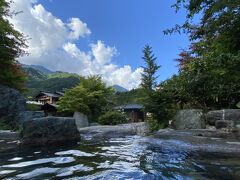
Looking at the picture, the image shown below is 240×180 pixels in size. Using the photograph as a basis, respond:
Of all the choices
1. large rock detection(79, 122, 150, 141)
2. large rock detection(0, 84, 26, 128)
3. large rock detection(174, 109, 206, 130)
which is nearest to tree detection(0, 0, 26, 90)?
large rock detection(0, 84, 26, 128)

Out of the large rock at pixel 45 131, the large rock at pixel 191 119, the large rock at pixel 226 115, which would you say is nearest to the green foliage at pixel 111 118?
the large rock at pixel 191 119

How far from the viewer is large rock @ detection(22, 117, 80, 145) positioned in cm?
794

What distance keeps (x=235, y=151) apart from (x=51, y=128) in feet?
17.1

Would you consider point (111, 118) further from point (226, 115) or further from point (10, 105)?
point (226, 115)

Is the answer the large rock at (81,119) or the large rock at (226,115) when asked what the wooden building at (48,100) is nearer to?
the large rock at (81,119)

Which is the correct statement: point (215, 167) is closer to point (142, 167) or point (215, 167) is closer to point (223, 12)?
point (142, 167)

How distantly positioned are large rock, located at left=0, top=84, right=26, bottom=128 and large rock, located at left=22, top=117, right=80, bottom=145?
9.05 m

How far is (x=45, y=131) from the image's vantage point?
26.6ft

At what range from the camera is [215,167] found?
4.75m

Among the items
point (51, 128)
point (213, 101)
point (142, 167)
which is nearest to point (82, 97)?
point (213, 101)

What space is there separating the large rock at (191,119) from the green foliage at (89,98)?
36.1 feet

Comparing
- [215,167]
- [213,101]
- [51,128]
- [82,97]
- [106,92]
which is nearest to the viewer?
[215,167]

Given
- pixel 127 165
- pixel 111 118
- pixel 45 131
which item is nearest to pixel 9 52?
pixel 111 118

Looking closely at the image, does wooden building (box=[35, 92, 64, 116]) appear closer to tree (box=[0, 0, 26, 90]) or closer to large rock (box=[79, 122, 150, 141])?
tree (box=[0, 0, 26, 90])
